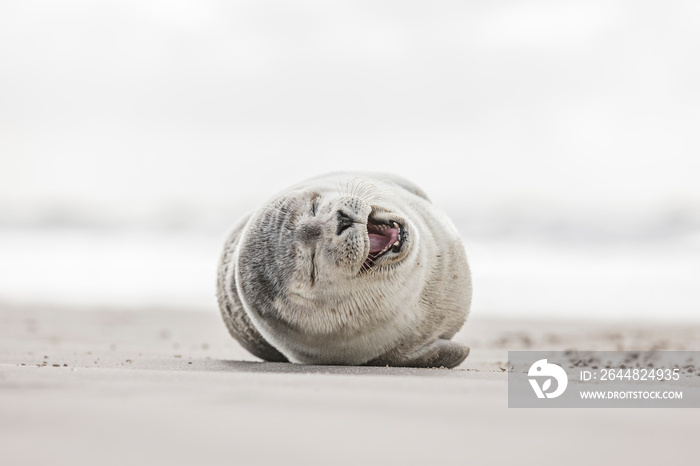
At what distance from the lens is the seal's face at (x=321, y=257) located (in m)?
4.64

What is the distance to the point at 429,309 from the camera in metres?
5.48

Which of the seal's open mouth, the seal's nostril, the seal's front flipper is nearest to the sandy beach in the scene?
the seal's front flipper

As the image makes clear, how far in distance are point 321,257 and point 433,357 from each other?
1198 millimetres

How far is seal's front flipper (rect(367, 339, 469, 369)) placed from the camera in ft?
17.3

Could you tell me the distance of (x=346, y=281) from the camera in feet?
15.5

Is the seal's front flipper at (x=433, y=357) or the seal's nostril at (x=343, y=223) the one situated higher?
the seal's nostril at (x=343, y=223)

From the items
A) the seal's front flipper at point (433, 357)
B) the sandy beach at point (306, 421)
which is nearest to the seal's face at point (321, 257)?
the sandy beach at point (306, 421)

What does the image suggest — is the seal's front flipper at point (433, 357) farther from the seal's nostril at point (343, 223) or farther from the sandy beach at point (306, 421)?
the seal's nostril at point (343, 223)

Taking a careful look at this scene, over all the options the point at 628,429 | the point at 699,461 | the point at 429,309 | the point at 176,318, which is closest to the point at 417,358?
the point at 429,309

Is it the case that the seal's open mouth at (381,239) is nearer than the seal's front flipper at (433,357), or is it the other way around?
the seal's open mouth at (381,239)

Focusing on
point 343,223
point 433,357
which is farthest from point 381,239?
point 433,357

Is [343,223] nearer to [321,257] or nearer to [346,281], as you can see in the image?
[321,257]

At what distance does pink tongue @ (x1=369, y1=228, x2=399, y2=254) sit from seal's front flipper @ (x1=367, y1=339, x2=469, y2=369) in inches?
32.1

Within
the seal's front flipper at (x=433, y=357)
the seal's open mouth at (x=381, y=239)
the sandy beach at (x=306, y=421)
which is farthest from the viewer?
the seal's front flipper at (x=433, y=357)
